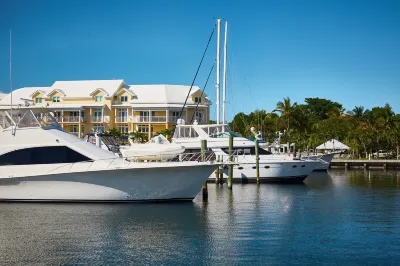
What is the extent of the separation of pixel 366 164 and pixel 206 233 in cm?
4258

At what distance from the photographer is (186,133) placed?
1527 inches

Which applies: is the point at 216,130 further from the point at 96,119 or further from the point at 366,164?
the point at 96,119

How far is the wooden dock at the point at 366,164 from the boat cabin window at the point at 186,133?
25.3 metres

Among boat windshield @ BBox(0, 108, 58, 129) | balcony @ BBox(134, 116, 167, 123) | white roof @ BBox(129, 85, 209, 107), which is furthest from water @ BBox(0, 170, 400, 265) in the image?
white roof @ BBox(129, 85, 209, 107)

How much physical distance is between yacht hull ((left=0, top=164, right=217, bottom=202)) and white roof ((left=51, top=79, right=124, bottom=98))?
43535 millimetres

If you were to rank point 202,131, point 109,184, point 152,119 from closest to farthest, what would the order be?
point 109,184 → point 202,131 → point 152,119

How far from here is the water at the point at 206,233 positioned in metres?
15.3

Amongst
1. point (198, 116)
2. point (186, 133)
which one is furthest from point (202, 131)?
point (198, 116)

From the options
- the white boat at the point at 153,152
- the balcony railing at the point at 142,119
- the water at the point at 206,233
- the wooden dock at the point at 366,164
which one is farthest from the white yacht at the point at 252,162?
the balcony railing at the point at 142,119

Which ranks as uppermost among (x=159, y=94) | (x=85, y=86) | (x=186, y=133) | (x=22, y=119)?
(x=85, y=86)

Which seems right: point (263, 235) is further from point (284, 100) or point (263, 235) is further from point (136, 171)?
point (284, 100)

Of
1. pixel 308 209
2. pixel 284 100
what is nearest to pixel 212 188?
pixel 308 209

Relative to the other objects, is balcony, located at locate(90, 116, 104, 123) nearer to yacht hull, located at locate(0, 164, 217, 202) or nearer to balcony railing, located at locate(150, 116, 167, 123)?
balcony railing, located at locate(150, 116, 167, 123)

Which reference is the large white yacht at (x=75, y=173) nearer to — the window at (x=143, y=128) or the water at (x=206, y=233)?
the water at (x=206, y=233)
